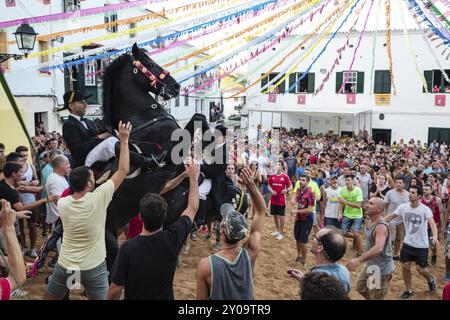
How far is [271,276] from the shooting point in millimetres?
6949

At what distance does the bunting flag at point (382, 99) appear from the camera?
2533 cm

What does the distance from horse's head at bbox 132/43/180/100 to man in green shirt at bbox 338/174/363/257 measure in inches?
190

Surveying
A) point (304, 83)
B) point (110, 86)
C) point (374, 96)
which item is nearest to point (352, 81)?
point (374, 96)

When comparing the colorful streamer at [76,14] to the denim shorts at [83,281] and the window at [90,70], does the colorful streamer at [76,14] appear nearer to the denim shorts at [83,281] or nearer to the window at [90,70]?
the denim shorts at [83,281]

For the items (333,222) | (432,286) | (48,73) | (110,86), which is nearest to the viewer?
(110,86)

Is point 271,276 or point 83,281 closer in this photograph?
point 83,281

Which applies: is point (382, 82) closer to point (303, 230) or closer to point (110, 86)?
point (303, 230)

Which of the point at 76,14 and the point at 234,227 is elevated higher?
the point at 76,14

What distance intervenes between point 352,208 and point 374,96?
18950 millimetres

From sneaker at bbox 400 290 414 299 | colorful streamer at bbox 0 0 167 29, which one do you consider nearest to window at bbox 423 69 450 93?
sneaker at bbox 400 290 414 299

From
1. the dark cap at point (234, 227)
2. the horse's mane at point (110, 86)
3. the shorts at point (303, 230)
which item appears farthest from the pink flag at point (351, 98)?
the dark cap at point (234, 227)

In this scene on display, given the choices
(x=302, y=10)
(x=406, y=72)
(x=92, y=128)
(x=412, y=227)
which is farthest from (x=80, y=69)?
(x=406, y=72)

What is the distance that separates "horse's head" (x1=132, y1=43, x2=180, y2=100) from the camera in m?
5.22
